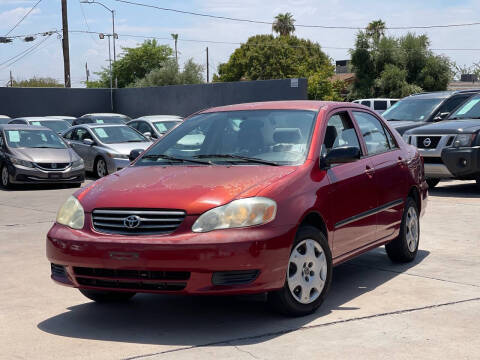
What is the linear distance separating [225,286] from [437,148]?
9540 mm

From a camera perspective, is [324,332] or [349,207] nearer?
[324,332]

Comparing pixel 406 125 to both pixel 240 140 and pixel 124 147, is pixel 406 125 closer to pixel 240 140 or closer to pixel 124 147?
pixel 124 147

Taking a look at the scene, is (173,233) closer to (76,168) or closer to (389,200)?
(389,200)

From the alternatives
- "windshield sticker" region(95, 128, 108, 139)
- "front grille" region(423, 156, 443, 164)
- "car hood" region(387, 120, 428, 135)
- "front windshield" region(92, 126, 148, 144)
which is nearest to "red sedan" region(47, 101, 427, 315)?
"front grille" region(423, 156, 443, 164)

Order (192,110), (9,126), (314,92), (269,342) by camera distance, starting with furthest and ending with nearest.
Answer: (314,92)
(192,110)
(9,126)
(269,342)

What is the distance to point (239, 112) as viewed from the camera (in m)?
6.71

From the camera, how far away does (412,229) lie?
25.0 ft

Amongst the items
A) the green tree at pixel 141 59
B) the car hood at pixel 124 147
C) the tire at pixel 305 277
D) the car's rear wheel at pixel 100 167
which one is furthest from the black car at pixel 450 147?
the green tree at pixel 141 59

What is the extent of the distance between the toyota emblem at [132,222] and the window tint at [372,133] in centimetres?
259

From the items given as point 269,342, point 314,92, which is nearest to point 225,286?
point 269,342

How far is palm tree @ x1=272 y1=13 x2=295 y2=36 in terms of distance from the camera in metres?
89.8

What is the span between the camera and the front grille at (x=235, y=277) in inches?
Answer: 199

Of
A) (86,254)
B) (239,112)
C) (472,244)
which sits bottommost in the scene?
(472,244)

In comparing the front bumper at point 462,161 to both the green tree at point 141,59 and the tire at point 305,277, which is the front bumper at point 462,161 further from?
the green tree at point 141,59
